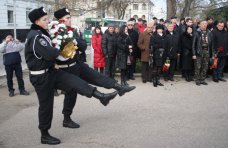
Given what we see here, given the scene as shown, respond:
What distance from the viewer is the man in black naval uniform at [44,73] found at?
5.27 meters

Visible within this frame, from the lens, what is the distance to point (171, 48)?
1100 cm

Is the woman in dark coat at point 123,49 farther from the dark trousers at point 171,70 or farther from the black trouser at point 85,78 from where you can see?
the black trouser at point 85,78

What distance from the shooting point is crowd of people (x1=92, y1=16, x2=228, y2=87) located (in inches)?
421

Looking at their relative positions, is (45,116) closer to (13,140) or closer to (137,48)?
(13,140)

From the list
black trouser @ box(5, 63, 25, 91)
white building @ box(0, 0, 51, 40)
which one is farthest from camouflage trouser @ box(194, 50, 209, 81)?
white building @ box(0, 0, 51, 40)

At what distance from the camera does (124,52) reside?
36.0ft

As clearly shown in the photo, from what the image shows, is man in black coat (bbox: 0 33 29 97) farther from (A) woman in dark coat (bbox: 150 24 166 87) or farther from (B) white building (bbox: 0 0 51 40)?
(B) white building (bbox: 0 0 51 40)

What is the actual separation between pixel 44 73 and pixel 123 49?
18.7 ft

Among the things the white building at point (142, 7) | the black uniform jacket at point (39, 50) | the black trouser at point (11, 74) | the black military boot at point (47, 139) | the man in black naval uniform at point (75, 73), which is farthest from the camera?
the white building at point (142, 7)

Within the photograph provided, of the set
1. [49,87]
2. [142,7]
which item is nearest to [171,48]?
[49,87]

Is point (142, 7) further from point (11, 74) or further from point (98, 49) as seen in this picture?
point (11, 74)

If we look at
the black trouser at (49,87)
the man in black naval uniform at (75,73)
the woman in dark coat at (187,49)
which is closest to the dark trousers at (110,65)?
the woman in dark coat at (187,49)

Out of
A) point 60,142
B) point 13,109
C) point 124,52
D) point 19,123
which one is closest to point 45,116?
point 60,142

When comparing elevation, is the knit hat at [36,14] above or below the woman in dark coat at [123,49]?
above
